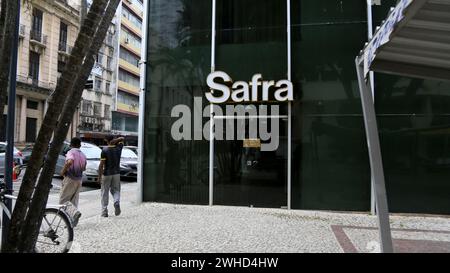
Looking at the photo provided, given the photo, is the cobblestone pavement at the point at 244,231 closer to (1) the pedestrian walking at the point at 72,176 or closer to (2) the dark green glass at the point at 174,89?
(1) the pedestrian walking at the point at 72,176

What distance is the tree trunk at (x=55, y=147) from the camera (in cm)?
369

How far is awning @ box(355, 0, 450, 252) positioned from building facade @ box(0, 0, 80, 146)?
3391cm

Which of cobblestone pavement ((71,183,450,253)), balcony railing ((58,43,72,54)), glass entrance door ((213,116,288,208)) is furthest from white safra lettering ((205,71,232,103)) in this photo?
balcony railing ((58,43,72,54))

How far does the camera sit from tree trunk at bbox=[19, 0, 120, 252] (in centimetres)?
369

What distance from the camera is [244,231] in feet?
22.8

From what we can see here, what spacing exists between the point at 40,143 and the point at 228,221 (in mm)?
4922

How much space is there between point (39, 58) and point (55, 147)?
3856 cm

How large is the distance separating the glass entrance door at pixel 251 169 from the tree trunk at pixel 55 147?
19.4 ft

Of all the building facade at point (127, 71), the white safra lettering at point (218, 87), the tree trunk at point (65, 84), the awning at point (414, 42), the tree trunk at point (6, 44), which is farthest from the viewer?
the building facade at point (127, 71)

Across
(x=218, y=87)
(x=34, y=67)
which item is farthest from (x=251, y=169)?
(x=34, y=67)

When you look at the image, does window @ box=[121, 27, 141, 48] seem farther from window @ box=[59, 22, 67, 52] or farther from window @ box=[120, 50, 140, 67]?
window @ box=[59, 22, 67, 52]

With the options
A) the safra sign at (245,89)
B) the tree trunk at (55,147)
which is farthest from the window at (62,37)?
the tree trunk at (55,147)
